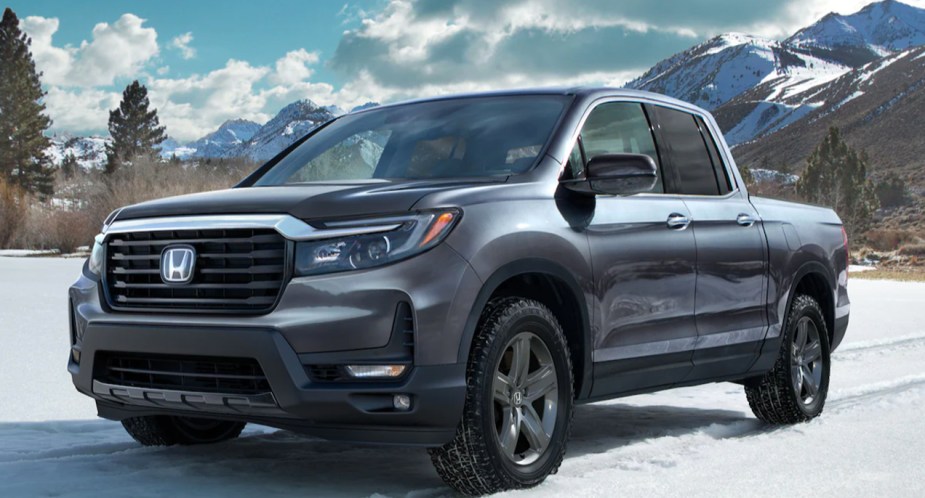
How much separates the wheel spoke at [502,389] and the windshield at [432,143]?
98 centimetres

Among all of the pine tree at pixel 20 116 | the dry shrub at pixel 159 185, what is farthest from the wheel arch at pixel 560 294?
the pine tree at pixel 20 116

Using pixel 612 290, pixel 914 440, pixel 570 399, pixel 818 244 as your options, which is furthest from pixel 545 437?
pixel 818 244

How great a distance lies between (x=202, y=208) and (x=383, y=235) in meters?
0.83

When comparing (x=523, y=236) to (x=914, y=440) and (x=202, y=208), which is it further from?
(x=914, y=440)

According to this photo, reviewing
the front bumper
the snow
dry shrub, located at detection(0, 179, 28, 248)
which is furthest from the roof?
dry shrub, located at detection(0, 179, 28, 248)

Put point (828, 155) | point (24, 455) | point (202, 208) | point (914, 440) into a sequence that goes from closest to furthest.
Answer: point (202, 208)
point (24, 455)
point (914, 440)
point (828, 155)

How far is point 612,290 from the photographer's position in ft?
17.1

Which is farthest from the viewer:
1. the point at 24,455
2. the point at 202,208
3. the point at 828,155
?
the point at 828,155

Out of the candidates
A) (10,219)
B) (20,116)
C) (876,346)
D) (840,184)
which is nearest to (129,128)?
(20,116)

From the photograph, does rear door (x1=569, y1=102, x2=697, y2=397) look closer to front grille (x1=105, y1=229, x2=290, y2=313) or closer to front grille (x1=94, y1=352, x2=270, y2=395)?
front grille (x1=105, y1=229, x2=290, y2=313)

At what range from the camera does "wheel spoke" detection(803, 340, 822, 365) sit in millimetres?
7227

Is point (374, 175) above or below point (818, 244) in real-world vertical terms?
above

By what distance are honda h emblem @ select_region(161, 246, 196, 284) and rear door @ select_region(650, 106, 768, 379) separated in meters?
2.66

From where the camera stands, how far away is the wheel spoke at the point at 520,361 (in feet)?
15.5
